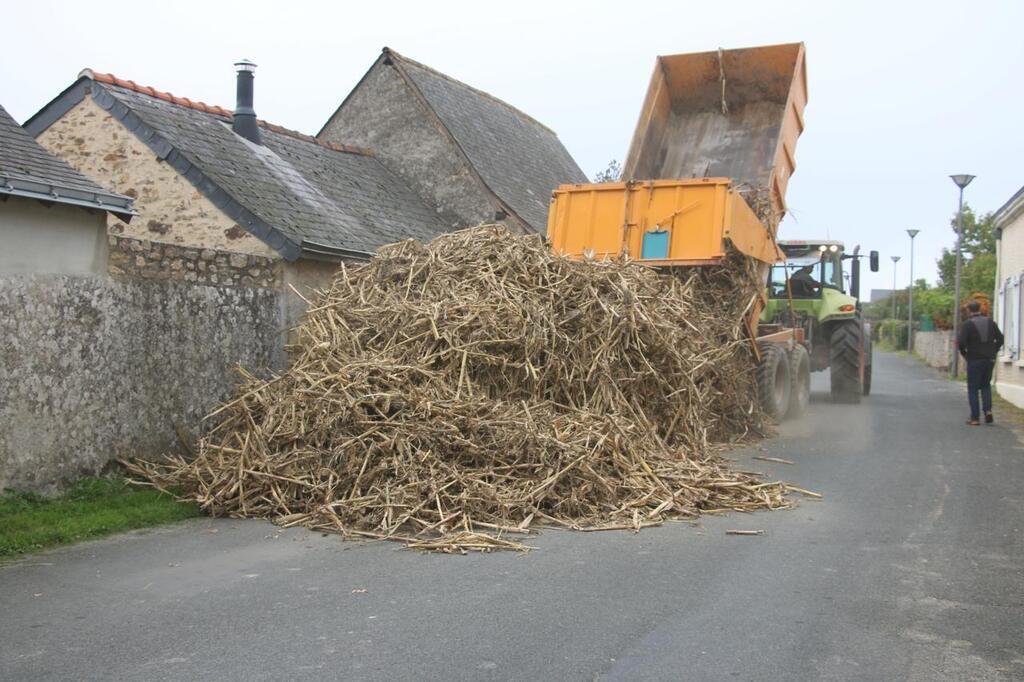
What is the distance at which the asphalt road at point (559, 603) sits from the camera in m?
4.36

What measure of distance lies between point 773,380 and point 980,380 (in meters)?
3.22

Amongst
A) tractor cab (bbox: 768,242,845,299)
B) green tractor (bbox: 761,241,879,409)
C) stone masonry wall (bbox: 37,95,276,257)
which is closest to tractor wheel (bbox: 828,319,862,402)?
green tractor (bbox: 761,241,879,409)

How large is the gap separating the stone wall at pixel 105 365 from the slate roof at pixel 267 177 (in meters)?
2.06

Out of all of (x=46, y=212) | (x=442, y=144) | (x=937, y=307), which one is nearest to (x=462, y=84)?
(x=442, y=144)

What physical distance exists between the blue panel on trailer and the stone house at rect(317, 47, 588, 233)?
6.85 metres

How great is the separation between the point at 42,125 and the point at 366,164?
21.2ft

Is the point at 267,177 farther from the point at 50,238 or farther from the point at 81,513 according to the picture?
the point at 81,513

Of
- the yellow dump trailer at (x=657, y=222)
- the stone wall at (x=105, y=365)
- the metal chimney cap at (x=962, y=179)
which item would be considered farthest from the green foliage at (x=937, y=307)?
the stone wall at (x=105, y=365)

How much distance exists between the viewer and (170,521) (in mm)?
7672

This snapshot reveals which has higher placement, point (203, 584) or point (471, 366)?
point (471, 366)

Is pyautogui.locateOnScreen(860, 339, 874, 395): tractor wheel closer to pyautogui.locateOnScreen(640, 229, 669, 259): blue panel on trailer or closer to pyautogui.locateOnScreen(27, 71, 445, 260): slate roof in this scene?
pyautogui.locateOnScreen(640, 229, 669, 259): blue panel on trailer

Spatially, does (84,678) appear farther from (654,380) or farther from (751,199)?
(751,199)

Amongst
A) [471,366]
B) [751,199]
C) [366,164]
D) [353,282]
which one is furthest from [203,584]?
[366,164]

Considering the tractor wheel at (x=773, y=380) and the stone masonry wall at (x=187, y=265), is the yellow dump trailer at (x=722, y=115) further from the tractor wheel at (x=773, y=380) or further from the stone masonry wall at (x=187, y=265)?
the stone masonry wall at (x=187, y=265)
